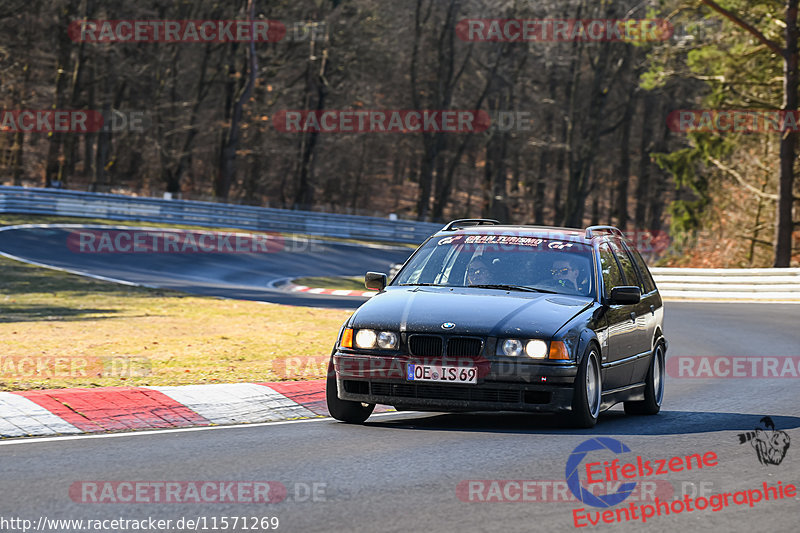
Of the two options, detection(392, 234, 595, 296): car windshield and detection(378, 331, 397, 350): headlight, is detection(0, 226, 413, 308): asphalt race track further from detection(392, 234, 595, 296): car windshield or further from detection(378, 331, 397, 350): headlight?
detection(378, 331, 397, 350): headlight

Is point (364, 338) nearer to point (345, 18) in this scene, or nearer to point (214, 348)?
point (214, 348)

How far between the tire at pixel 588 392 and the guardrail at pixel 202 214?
111 ft

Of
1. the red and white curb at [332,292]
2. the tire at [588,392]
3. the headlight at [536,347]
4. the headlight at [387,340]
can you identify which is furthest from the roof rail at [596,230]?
the red and white curb at [332,292]

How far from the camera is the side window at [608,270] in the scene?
400 inches

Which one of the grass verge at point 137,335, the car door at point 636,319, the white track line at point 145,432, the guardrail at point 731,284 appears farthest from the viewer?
the guardrail at point 731,284

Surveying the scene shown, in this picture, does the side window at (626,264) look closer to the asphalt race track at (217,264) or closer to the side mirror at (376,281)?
the side mirror at (376,281)

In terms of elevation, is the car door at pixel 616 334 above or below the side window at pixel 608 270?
below

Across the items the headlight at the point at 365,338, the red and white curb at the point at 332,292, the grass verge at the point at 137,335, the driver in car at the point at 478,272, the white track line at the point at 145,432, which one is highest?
the driver in car at the point at 478,272

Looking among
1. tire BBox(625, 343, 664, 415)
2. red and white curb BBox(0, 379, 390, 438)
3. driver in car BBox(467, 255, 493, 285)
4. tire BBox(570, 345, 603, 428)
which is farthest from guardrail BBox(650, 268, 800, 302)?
tire BBox(570, 345, 603, 428)

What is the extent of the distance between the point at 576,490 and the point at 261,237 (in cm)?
3828

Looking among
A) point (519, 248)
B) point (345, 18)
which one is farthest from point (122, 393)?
point (345, 18)

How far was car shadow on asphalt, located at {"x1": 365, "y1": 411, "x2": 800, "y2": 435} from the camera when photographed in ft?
29.8

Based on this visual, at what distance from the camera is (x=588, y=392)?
8.92 m

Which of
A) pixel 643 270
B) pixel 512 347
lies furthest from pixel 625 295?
pixel 643 270
